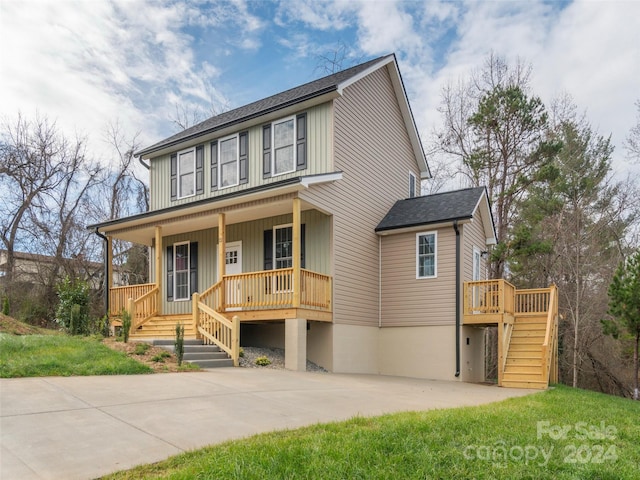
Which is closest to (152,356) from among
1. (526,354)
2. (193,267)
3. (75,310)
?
(75,310)

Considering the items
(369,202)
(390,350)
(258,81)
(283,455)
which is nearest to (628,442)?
(283,455)

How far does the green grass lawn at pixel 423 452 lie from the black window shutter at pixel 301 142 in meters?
9.26

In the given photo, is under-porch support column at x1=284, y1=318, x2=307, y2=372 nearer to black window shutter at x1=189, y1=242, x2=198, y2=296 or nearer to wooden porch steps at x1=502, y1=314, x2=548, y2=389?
wooden porch steps at x1=502, y1=314, x2=548, y2=389

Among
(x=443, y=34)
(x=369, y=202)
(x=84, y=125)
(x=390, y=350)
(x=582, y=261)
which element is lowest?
(x=390, y=350)

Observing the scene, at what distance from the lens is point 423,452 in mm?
4375

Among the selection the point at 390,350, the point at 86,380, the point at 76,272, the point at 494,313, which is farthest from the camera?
the point at 76,272

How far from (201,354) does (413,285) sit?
691 centimetres

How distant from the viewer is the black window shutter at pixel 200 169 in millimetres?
16219

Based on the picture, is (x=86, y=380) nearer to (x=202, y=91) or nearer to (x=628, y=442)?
(x=628, y=442)

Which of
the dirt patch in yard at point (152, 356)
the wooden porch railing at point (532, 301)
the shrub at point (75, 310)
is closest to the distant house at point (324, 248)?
the wooden porch railing at point (532, 301)

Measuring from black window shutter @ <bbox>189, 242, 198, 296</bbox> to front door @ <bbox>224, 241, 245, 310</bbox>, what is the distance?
4.55 feet

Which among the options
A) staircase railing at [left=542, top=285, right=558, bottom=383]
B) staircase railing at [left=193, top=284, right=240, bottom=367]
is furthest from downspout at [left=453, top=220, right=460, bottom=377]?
staircase railing at [left=193, top=284, right=240, bottom=367]

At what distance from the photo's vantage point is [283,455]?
406 centimetres

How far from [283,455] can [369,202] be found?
1176 cm
